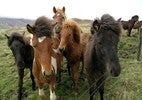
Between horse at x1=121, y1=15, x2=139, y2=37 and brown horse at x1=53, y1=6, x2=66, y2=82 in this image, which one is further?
horse at x1=121, y1=15, x2=139, y2=37

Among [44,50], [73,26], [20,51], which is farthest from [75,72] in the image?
[44,50]

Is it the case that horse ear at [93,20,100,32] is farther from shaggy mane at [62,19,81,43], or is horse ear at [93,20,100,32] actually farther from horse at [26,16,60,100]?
shaggy mane at [62,19,81,43]

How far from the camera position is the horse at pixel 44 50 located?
29.1 feet

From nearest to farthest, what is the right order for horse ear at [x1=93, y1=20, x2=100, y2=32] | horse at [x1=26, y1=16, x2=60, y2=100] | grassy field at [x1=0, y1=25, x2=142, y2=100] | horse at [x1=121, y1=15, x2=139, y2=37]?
horse ear at [x1=93, y1=20, x2=100, y2=32] → horse at [x1=26, y1=16, x2=60, y2=100] → grassy field at [x1=0, y1=25, x2=142, y2=100] → horse at [x1=121, y1=15, x2=139, y2=37]

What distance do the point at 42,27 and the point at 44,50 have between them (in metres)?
0.69

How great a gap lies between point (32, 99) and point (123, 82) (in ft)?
10.3

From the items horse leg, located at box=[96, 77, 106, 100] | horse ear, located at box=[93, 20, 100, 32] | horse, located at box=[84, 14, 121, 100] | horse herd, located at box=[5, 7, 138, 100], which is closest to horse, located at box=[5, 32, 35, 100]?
horse herd, located at box=[5, 7, 138, 100]

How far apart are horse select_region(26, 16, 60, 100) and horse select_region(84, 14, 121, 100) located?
1042mm

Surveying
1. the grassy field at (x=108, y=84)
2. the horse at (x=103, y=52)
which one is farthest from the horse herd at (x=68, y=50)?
the grassy field at (x=108, y=84)

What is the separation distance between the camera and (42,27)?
30.2 feet

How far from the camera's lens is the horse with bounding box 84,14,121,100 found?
8000 mm

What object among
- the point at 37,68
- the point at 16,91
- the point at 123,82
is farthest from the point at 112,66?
the point at 16,91

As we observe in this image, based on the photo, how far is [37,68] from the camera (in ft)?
32.0

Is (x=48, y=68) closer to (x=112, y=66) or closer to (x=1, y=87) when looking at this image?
(x=112, y=66)
